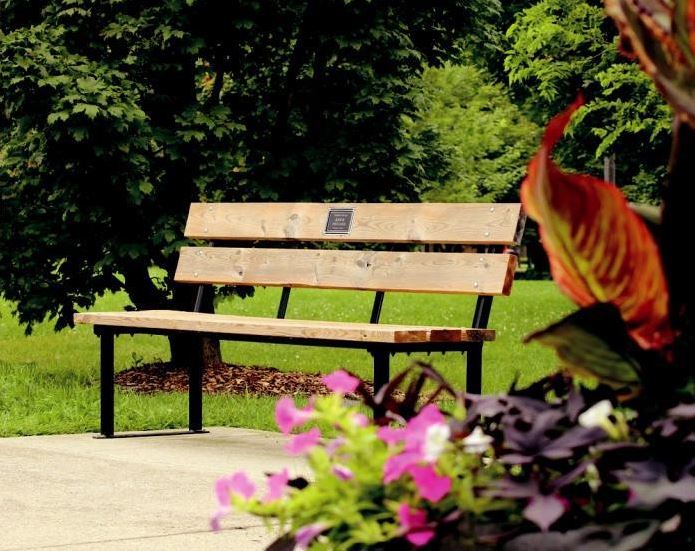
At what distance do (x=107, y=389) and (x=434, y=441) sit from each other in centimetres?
523

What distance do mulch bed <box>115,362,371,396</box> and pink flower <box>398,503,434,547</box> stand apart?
7.46 m

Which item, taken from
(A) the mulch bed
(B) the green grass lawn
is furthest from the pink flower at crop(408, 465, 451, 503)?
(A) the mulch bed

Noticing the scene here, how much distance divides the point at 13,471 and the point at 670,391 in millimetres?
4183

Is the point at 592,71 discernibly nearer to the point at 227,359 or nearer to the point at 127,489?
the point at 227,359

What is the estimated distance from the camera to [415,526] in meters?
1.82

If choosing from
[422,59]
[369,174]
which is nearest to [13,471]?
[369,174]

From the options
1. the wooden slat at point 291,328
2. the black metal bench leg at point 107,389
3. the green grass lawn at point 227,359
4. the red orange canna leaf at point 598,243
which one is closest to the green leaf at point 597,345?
the red orange canna leaf at point 598,243

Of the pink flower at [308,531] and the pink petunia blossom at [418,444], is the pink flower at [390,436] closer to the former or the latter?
the pink petunia blossom at [418,444]

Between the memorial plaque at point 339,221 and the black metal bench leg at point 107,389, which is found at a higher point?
the memorial plaque at point 339,221

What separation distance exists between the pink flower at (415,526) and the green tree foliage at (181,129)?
7.28m

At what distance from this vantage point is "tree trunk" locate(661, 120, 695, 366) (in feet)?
6.58

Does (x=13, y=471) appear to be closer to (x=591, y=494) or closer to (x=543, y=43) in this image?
(x=591, y=494)

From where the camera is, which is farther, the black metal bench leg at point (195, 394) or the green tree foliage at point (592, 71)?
the green tree foliage at point (592, 71)

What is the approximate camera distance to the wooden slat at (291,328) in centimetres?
539
